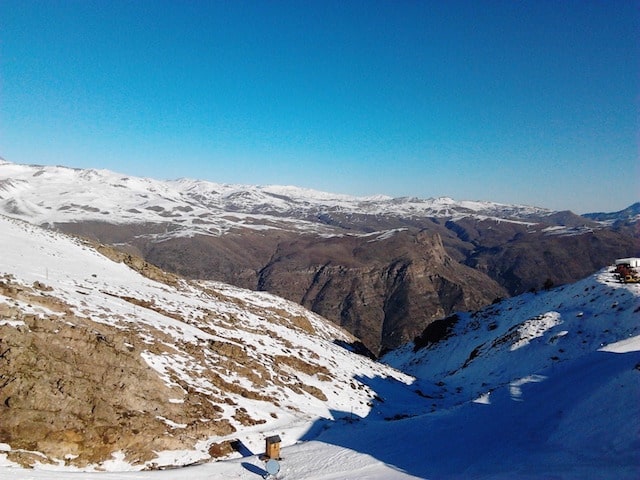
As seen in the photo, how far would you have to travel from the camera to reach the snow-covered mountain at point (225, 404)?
12.7 metres

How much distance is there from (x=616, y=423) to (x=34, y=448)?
19.1 meters

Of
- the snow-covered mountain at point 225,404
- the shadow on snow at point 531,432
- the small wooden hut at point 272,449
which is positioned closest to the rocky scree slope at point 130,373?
the snow-covered mountain at point 225,404

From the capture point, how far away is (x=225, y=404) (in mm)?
18750

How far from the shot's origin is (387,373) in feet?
126

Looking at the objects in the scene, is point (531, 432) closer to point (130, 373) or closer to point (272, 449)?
point (272, 449)

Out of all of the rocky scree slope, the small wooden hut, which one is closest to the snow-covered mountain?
the rocky scree slope

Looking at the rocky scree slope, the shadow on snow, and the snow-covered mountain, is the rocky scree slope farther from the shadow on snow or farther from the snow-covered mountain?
the shadow on snow

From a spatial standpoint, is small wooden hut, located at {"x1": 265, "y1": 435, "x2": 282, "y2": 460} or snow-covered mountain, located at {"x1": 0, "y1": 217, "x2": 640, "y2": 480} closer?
snow-covered mountain, located at {"x1": 0, "y1": 217, "x2": 640, "y2": 480}

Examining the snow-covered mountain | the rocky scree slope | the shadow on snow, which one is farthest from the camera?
the rocky scree slope

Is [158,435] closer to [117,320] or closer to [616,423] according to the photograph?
[117,320]

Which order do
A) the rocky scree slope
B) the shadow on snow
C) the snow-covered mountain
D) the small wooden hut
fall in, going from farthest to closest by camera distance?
the small wooden hut
the rocky scree slope
the snow-covered mountain
the shadow on snow

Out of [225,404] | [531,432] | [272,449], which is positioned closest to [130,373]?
[225,404]

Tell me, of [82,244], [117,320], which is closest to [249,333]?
[117,320]

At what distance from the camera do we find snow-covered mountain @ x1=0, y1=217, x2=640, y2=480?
41.8 ft
